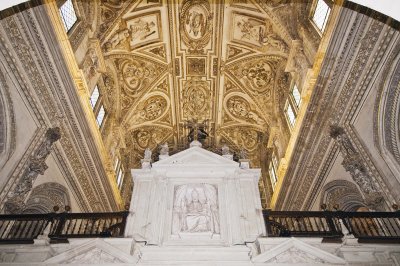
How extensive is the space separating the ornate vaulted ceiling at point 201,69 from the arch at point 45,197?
3.81 m

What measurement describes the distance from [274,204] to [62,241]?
10963mm

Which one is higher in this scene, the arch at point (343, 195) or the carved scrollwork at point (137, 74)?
the carved scrollwork at point (137, 74)

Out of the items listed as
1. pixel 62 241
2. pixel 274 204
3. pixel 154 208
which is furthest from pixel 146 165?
pixel 274 204

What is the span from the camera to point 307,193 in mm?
13016

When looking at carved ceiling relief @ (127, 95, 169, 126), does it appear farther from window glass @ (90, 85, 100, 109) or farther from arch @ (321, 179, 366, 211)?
arch @ (321, 179, 366, 211)

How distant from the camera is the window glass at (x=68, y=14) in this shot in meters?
11.6

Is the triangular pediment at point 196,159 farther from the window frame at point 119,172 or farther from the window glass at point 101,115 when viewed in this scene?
the window frame at point 119,172

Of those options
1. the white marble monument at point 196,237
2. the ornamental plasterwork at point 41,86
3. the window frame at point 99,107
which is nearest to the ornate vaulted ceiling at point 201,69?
the window frame at point 99,107

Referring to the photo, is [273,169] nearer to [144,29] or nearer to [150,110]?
[150,110]

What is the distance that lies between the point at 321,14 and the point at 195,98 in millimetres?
8498

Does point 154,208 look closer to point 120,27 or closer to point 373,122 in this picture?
point 373,122

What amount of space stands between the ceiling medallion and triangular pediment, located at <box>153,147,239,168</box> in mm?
9364

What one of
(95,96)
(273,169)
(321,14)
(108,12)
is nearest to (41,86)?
(95,96)

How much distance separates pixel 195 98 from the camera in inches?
748
